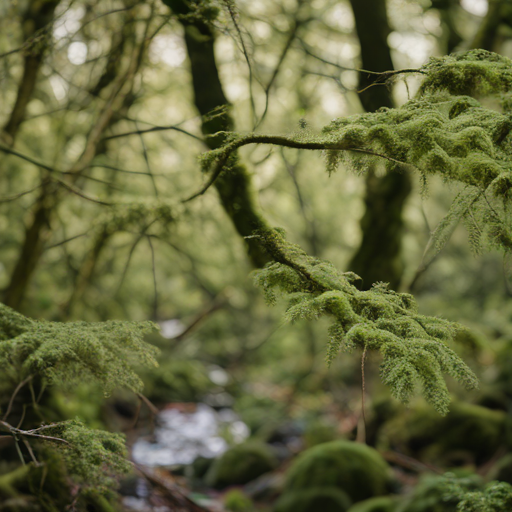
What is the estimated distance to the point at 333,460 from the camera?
498 cm

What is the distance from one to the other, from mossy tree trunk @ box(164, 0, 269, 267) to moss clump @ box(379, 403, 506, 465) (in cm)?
492

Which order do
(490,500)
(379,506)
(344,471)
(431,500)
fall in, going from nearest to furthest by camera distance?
1. (490,500)
2. (431,500)
3. (379,506)
4. (344,471)

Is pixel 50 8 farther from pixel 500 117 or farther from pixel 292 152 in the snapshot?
pixel 500 117

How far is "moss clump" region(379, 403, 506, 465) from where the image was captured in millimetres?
5852

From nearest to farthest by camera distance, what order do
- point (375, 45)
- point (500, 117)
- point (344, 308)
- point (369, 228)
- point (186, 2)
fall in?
point (344, 308), point (500, 117), point (186, 2), point (375, 45), point (369, 228)

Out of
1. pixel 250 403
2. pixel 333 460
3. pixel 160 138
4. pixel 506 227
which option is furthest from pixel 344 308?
pixel 250 403

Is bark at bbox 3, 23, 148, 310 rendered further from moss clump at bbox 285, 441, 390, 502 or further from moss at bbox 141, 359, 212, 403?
moss at bbox 141, 359, 212, 403

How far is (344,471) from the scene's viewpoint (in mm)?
4895

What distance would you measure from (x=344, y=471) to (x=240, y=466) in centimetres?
203

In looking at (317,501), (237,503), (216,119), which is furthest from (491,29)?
(237,503)

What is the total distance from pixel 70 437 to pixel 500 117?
227cm

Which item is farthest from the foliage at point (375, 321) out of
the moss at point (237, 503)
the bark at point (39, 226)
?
the moss at point (237, 503)

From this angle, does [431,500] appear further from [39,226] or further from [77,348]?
[39,226]

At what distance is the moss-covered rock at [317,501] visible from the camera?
14.7ft
